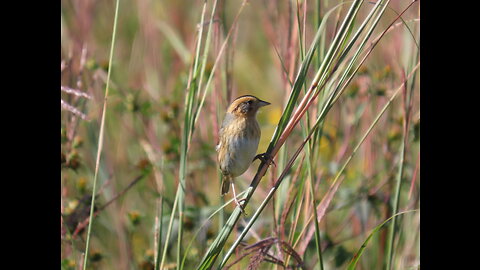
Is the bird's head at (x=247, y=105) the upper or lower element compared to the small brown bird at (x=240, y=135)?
upper

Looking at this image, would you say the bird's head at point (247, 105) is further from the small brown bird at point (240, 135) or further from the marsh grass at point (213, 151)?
the marsh grass at point (213, 151)

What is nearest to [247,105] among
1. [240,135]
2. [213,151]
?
[240,135]

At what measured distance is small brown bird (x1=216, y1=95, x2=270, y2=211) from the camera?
2133 millimetres

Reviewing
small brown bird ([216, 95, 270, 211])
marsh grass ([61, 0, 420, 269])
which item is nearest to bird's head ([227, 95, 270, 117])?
small brown bird ([216, 95, 270, 211])

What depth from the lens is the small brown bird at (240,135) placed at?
2133 millimetres

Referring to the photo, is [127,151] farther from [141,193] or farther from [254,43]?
[254,43]

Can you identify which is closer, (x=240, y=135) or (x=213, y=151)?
(x=240, y=135)

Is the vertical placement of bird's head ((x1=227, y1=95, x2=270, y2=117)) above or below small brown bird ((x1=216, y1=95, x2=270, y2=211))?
above

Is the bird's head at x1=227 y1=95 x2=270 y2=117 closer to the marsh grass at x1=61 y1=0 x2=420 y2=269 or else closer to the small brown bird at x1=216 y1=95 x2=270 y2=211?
the small brown bird at x1=216 y1=95 x2=270 y2=211

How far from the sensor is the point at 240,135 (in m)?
2.17

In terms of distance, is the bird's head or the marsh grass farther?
the marsh grass

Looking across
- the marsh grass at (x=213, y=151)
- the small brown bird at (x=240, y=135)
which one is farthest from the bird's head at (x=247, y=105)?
the marsh grass at (x=213, y=151)

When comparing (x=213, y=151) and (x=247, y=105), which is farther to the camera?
(x=213, y=151)

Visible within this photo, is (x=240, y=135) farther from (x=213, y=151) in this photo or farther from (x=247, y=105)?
(x=213, y=151)
